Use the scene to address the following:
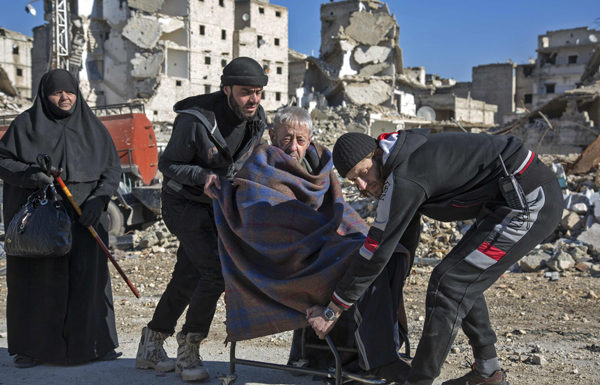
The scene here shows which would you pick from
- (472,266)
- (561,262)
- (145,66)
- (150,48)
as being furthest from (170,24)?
(472,266)

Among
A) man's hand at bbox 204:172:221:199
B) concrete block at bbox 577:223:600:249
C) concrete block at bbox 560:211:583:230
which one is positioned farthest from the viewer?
concrete block at bbox 560:211:583:230

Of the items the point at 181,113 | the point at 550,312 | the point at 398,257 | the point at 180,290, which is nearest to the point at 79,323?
the point at 180,290

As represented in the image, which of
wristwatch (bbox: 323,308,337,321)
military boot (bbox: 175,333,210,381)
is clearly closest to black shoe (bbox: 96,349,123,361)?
military boot (bbox: 175,333,210,381)

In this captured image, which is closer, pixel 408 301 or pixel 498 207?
pixel 498 207

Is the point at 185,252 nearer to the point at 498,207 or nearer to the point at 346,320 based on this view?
the point at 346,320

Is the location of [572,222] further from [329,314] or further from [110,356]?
[110,356]

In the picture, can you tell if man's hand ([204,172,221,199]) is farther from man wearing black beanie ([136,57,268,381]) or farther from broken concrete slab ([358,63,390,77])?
broken concrete slab ([358,63,390,77])

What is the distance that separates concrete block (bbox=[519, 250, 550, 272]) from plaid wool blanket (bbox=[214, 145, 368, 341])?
459 cm

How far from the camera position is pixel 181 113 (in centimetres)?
342

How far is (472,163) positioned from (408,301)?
11.2ft

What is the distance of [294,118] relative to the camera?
3143 millimetres

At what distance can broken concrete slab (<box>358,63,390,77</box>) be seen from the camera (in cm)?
4403

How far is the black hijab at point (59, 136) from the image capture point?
3.72m

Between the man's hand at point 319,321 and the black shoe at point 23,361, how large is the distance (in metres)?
2.18
